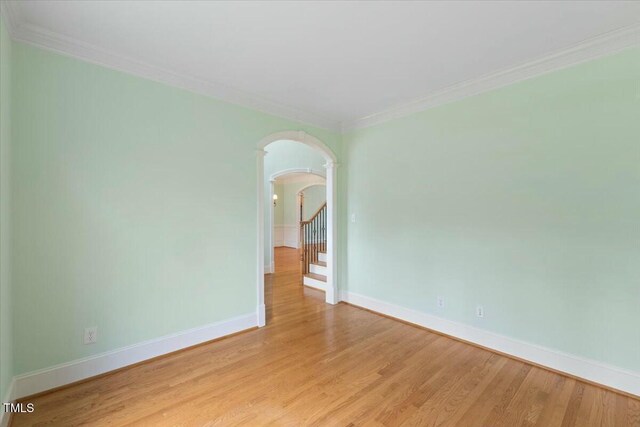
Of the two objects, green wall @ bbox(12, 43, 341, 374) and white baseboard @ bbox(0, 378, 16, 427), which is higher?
green wall @ bbox(12, 43, 341, 374)

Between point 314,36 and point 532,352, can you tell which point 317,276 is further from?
point 314,36

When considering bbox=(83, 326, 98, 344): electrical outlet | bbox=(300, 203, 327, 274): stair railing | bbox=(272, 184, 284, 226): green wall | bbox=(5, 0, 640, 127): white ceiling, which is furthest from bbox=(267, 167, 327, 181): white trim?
bbox=(272, 184, 284, 226): green wall

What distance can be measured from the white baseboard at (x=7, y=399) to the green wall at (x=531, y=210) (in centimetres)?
362

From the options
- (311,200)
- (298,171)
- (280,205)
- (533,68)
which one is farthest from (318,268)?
(280,205)

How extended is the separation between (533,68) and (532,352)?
2.69 m

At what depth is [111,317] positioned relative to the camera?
2.44 meters

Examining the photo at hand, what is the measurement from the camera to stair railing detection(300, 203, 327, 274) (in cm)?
573

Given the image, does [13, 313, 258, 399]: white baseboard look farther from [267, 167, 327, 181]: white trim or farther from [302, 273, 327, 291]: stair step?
[267, 167, 327, 181]: white trim

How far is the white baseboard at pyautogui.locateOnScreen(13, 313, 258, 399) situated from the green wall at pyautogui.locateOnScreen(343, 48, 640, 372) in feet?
7.41

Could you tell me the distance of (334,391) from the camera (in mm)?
2188

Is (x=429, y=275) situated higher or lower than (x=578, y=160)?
lower

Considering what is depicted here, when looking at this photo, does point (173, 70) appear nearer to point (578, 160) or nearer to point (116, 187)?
point (116, 187)

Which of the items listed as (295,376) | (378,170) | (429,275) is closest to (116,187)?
(295,376)

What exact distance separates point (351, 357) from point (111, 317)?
87.9 inches
